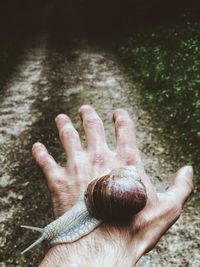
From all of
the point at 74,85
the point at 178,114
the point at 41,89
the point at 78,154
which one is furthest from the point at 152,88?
the point at 78,154

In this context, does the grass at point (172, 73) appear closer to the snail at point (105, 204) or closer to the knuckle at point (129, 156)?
the knuckle at point (129, 156)

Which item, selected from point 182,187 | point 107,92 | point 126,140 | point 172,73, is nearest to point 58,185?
point 126,140

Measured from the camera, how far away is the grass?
5793mm

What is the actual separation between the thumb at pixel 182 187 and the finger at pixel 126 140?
0.87ft

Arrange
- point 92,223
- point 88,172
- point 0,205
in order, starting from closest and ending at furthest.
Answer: point 92,223 < point 88,172 < point 0,205

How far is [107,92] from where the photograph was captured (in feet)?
25.7

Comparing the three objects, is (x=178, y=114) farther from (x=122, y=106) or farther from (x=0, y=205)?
(x=0, y=205)

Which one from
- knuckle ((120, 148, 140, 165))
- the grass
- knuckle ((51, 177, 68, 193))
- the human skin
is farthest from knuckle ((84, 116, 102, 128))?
the grass

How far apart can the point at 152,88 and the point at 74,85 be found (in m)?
1.93

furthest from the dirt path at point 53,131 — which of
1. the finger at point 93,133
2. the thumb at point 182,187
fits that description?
the finger at point 93,133

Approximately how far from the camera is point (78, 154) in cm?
223

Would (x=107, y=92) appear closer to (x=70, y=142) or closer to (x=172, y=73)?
(x=172, y=73)

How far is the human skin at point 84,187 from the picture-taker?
1726 millimetres

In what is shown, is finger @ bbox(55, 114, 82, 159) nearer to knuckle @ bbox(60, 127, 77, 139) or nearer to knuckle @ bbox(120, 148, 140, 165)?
knuckle @ bbox(60, 127, 77, 139)
